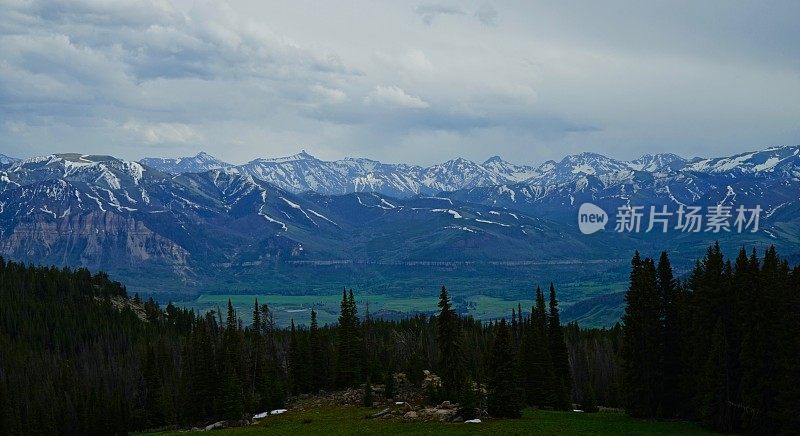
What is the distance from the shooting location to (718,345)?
70.6 metres

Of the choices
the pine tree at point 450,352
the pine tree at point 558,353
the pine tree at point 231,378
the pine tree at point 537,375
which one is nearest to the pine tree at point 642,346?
the pine tree at point 537,375

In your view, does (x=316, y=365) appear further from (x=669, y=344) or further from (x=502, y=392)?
(x=669, y=344)

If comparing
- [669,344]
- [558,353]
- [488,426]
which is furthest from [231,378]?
[669,344]

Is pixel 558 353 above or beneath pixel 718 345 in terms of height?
beneath

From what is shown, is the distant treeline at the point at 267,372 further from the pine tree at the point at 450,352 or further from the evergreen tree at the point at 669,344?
the evergreen tree at the point at 669,344

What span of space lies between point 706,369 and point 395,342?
103 meters

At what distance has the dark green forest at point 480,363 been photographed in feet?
226

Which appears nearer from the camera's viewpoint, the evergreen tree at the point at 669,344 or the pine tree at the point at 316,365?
the evergreen tree at the point at 669,344

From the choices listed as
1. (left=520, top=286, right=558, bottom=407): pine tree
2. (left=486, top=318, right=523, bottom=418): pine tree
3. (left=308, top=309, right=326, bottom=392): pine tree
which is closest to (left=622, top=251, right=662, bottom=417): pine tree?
(left=486, top=318, right=523, bottom=418): pine tree

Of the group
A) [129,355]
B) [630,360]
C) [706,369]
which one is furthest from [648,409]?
[129,355]

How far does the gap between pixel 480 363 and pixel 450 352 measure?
42404mm

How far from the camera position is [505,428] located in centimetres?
6994

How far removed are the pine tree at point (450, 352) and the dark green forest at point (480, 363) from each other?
194 millimetres

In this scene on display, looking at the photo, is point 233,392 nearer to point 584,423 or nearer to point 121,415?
point 121,415
